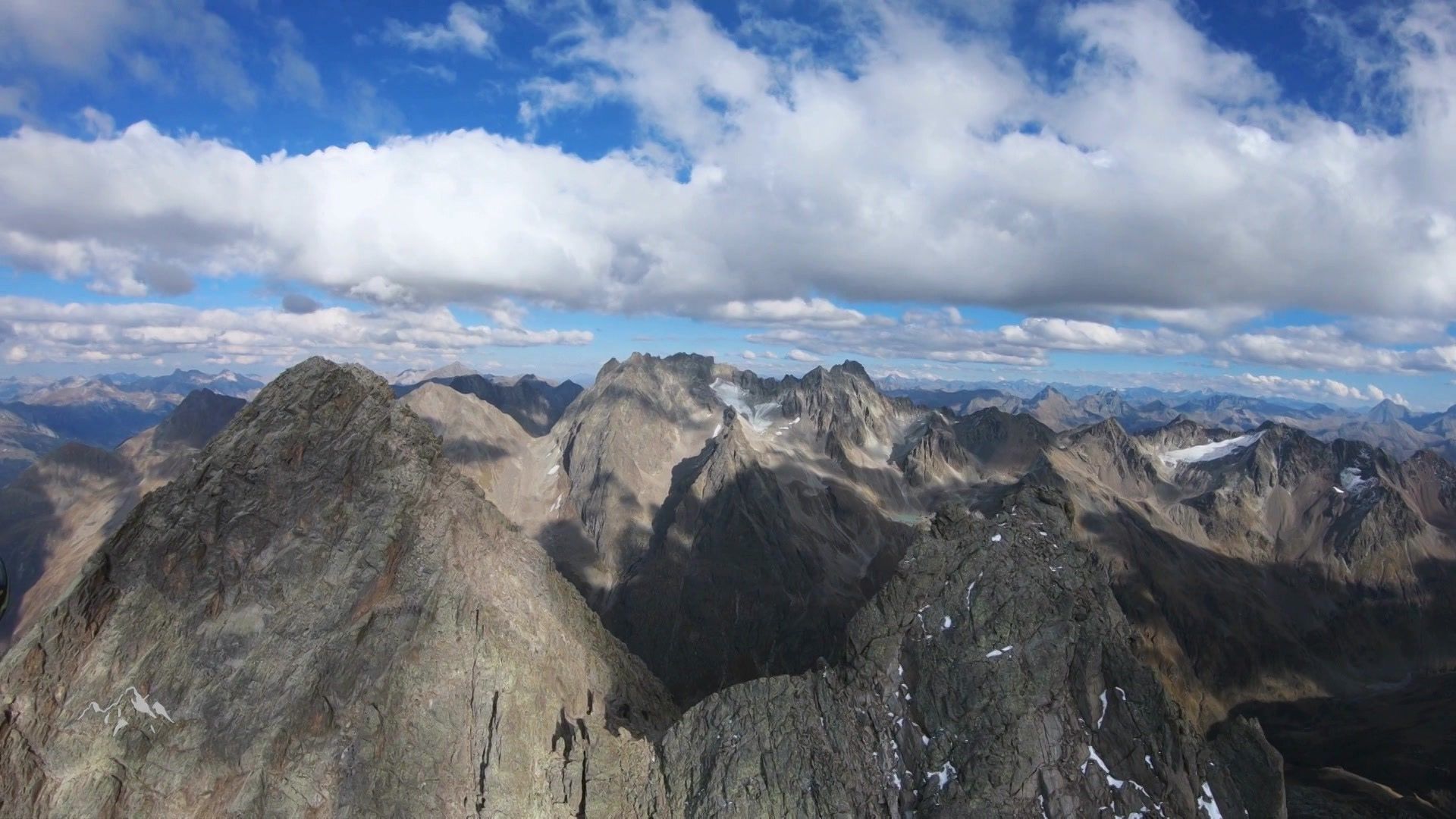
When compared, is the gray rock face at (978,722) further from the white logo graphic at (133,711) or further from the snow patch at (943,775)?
the white logo graphic at (133,711)

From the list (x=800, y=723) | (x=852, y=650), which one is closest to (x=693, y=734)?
(x=800, y=723)

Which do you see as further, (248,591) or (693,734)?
(693,734)

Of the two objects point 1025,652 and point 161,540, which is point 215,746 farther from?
point 1025,652

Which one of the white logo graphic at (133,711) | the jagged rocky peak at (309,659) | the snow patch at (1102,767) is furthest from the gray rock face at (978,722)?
the white logo graphic at (133,711)

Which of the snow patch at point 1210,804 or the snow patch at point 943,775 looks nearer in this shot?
the snow patch at point 1210,804

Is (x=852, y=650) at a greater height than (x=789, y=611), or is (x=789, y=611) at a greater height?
(x=852, y=650)

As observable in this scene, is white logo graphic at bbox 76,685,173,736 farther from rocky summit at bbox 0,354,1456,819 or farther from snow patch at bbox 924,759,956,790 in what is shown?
snow patch at bbox 924,759,956,790
